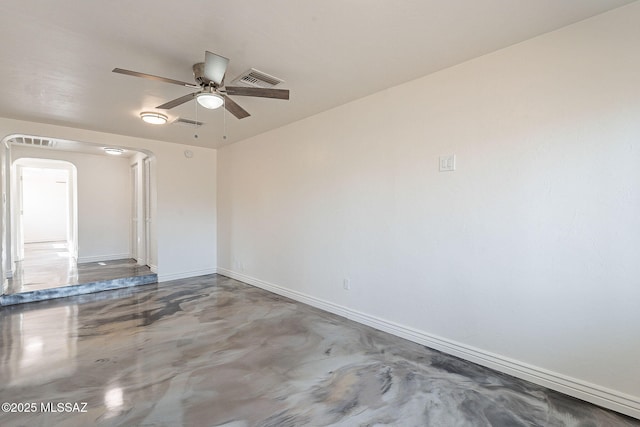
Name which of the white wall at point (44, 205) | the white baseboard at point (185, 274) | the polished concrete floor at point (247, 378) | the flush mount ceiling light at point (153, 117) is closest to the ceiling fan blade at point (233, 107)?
the flush mount ceiling light at point (153, 117)

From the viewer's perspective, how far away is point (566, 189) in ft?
6.86

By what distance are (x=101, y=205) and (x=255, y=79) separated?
6.24m

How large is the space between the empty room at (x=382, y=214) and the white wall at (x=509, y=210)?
13 mm

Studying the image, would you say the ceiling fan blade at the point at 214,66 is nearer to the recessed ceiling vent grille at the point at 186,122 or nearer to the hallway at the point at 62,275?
the recessed ceiling vent grille at the point at 186,122

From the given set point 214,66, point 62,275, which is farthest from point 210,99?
point 62,275

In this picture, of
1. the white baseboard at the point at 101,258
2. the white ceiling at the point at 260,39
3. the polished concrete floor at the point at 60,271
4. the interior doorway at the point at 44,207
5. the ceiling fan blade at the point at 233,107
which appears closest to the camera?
the white ceiling at the point at 260,39

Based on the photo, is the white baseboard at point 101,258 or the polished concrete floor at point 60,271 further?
the white baseboard at point 101,258

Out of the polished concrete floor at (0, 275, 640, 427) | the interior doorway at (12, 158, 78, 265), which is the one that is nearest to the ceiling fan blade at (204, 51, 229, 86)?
the polished concrete floor at (0, 275, 640, 427)

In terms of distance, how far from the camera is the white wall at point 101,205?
664cm

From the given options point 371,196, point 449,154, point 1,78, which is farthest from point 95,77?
point 449,154

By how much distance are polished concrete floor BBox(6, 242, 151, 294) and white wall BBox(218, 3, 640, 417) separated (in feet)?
13.7

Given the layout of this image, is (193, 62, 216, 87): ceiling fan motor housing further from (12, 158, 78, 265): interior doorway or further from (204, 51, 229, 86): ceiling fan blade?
(12, 158, 78, 265): interior doorway

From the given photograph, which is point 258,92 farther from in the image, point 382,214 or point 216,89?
point 382,214

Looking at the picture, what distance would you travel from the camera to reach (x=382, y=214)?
318cm
